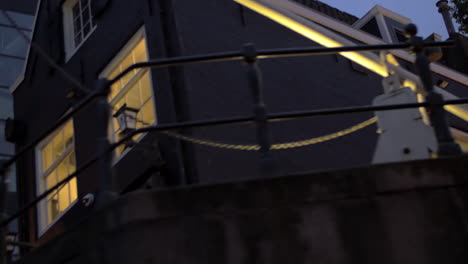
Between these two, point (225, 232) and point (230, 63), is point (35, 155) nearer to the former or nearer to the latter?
point (230, 63)

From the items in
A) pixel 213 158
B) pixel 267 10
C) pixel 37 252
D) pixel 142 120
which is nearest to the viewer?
pixel 37 252

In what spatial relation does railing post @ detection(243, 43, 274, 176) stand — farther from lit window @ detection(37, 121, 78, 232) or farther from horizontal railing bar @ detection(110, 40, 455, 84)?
lit window @ detection(37, 121, 78, 232)

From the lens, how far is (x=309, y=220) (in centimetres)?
445

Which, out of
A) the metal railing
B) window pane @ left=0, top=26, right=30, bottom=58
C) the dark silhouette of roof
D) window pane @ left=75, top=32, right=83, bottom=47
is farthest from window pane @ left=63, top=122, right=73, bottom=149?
window pane @ left=0, top=26, right=30, bottom=58

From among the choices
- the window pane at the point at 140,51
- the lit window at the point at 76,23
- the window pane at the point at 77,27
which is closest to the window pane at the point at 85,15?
the lit window at the point at 76,23

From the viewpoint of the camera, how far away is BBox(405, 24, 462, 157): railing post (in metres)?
4.72

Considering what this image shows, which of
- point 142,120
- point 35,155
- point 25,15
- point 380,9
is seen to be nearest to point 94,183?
point 142,120

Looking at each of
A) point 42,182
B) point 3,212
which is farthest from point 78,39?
point 3,212

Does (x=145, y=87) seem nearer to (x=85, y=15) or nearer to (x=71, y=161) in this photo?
(x=71, y=161)

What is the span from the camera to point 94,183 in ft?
33.7

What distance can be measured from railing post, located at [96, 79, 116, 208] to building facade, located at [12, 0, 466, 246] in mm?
3378

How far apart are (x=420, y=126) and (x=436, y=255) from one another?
1.55 meters

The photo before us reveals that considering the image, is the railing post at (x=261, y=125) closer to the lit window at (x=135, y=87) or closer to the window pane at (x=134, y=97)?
the lit window at (x=135, y=87)

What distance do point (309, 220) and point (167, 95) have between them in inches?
187
